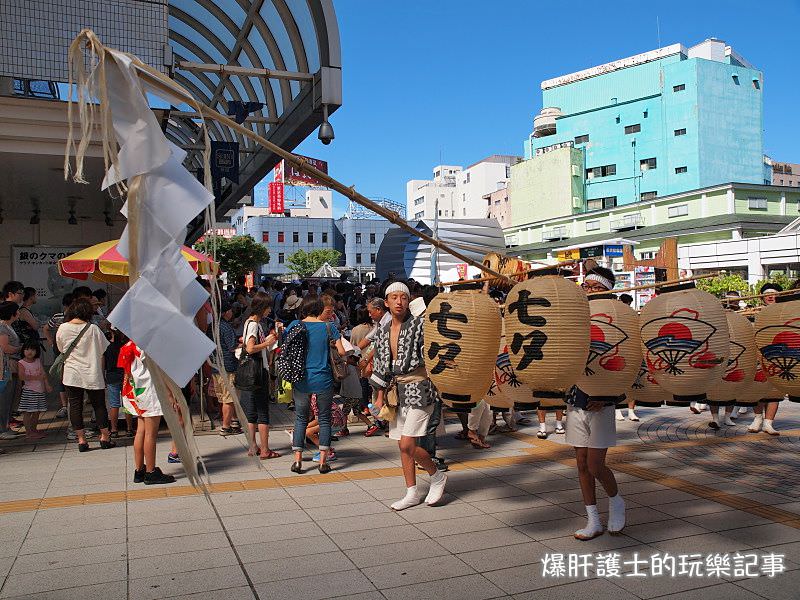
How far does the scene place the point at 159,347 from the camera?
2.75 m

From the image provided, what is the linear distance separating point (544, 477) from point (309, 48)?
21.2ft

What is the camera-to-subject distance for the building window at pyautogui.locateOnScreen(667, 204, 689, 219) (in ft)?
129

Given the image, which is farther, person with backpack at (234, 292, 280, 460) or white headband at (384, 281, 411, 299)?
Result: person with backpack at (234, 292, 280, 460)

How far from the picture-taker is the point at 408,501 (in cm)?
577

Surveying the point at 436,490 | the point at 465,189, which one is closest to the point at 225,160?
the point at 436,490

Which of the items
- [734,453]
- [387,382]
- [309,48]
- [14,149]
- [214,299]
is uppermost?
[309,48]

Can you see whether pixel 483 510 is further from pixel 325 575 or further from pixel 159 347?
pixel 159 347

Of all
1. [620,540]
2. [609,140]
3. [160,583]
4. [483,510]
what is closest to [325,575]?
[160,583]

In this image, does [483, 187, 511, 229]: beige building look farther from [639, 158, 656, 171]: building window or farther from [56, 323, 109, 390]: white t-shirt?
[56, 323, 109, 390]: white t-shirt

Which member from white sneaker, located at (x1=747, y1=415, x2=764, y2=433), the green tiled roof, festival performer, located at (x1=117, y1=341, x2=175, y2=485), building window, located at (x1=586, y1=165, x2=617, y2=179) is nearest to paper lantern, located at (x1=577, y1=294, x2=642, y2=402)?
festival performer, located at (x1=117, y1=341, x2=175, y2=485)

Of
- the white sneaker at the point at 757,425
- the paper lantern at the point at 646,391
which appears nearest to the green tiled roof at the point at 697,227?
the white sneaker at the point at 757,425

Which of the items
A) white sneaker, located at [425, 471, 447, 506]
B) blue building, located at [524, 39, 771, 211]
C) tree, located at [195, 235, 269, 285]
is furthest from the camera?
tree, located at [195, 235, 269, 285]

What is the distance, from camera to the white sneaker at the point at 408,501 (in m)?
5.74

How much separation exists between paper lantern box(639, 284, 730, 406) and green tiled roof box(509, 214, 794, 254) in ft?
112
